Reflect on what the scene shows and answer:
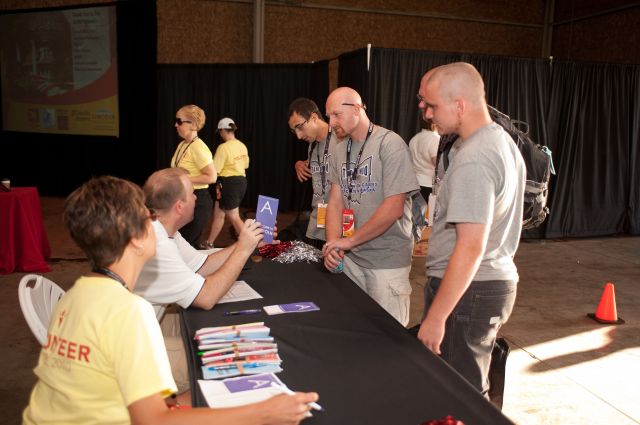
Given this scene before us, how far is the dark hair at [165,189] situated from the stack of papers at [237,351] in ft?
1.95

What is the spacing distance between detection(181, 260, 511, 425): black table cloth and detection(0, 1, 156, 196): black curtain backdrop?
23.0 ft

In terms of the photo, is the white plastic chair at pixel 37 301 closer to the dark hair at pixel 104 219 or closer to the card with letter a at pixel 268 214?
the dark hair at pixel 104 219

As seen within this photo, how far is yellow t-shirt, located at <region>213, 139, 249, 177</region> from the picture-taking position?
5.76 metres

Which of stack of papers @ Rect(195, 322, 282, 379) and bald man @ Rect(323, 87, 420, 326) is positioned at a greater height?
bald man @ Rect(323, 87, 420, 326)

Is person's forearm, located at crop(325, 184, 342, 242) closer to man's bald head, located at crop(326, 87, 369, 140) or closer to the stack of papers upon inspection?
man's bald head, located at crop(326, 87, 369, 140)

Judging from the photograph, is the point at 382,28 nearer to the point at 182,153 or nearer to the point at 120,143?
the point at 120,143

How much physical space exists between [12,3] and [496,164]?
10091 mm

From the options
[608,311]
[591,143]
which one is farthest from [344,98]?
[591,143]

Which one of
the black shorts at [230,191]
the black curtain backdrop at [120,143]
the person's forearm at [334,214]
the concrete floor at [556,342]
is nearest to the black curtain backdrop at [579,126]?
the concrete floor at [556,342]

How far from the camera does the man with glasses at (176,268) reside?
6.83ft

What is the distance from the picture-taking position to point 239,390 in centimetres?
149

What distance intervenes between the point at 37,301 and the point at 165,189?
0.60 metres

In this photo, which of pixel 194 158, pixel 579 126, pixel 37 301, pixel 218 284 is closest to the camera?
pixel 37 301

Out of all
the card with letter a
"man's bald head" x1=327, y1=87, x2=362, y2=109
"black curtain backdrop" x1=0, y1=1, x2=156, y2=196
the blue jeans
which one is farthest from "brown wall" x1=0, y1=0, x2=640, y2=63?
the blue jeans
